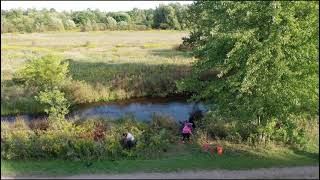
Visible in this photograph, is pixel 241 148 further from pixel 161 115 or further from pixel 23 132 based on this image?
pixel 23 132

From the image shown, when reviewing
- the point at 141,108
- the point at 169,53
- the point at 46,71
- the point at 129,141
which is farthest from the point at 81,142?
the point at 169,53

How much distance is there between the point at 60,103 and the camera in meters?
27.0

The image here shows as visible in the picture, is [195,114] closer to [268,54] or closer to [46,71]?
[46,71]

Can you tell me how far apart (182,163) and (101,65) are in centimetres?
3111

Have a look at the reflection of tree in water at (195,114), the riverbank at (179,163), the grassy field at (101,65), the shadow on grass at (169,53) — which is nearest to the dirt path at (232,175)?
the riverbank at (179,163)

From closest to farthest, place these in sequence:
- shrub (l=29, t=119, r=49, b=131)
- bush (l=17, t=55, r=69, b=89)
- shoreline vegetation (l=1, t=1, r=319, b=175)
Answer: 1. shoreline vegetation (l=1, t=1, r=319, b=175)
2. shrub (l=29, t=119, r=49, b=131)
3. bush (l=17, t=55, r=69, b=89)

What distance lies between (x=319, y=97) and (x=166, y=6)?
50.3m

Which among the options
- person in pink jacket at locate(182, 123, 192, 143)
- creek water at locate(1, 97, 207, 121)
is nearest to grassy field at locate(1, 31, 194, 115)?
creek water at locate(1, 97, 207, 121)

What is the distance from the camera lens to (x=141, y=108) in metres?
37.2

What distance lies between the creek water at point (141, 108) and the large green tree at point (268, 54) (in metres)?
10.6

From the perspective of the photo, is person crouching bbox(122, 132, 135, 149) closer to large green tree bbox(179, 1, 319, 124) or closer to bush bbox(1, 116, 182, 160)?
bush bbox(1, 116, 182, 160)

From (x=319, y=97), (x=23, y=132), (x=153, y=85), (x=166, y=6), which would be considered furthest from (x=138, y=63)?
(x=319, y=97)

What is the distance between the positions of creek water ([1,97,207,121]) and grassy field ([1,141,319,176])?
10.9 meters

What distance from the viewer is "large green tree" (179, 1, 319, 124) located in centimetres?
2162
